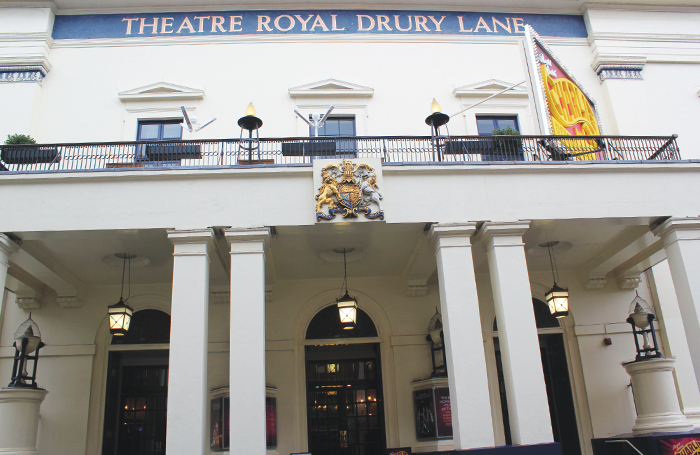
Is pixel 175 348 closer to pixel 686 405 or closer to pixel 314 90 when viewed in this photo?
pixel 314 90

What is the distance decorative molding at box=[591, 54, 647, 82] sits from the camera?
15102 mm

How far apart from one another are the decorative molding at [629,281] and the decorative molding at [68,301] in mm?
13600

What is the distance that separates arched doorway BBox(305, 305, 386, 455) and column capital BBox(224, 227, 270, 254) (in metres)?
4.66

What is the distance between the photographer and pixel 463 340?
960 cm

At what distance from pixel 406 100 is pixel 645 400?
885cm

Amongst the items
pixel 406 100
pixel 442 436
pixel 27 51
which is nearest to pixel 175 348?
pixel 442 436

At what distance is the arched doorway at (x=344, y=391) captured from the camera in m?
13.4

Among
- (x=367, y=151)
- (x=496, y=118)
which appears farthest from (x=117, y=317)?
(x=496, y=118)

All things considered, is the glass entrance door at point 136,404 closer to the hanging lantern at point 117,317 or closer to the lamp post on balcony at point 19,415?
the lamp post on balcony at point 19,415

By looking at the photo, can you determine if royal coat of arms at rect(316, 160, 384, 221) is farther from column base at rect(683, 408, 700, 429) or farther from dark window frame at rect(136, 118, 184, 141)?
column base at rect(683, 408, 700, 429)

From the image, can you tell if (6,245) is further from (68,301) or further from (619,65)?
(619,65)

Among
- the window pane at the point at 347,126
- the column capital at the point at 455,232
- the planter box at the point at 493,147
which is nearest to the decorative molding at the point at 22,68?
the window pane at the point at 347,126

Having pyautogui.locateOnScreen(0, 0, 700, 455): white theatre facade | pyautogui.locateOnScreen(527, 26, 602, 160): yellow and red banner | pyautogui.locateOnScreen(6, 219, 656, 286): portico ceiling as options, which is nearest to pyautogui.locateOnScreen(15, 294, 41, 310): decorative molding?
pyautogui.locateOnScreen(0, 0, 700, 455): white theatre facade

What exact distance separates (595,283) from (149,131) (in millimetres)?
12082
